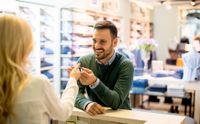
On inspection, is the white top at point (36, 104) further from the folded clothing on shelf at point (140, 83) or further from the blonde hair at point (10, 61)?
the folded clothing on shelf at point (140, 83)

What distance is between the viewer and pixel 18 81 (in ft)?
3.71

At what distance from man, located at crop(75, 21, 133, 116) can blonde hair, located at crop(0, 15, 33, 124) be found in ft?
2.04

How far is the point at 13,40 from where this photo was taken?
3.67 ft

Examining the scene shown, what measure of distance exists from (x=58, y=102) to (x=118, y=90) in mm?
614

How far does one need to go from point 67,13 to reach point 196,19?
22.6ft

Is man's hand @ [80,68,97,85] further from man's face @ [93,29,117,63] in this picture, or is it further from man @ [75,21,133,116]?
man's face @ [93,29,117,63]

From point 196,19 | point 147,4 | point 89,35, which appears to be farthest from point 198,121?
point 196,19

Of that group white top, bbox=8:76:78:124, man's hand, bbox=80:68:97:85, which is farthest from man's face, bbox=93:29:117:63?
white top, bbox=8:76:78:124

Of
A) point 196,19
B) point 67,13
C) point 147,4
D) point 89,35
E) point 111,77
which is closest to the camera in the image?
point 111,77

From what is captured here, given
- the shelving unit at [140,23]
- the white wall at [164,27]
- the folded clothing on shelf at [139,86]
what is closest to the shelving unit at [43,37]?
the folded clothing on shelf at [139,86]

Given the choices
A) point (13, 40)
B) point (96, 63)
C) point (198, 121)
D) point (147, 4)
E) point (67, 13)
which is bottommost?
point (198, 121)

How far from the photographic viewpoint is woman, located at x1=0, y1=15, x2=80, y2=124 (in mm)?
1108

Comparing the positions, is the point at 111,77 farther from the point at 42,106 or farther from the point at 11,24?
the point at 11,24

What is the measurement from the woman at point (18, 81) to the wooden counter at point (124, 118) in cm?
57
